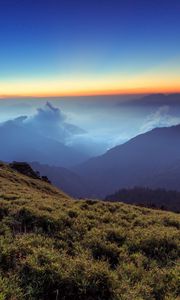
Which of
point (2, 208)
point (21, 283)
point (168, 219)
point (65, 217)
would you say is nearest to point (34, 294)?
point (21, 283)

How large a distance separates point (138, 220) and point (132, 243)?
4886 mm

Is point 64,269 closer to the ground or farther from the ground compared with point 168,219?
farther from the ground

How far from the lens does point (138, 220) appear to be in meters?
18.2

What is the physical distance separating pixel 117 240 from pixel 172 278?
12.7 ft

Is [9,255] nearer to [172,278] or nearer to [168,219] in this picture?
[172,278]

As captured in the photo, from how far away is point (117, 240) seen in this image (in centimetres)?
1400

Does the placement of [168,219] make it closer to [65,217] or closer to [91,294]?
[65,217]

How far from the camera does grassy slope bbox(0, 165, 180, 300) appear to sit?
29.1 ft

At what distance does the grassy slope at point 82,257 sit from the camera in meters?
8.87

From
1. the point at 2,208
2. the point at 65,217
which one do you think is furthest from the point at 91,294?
the point at 2,208

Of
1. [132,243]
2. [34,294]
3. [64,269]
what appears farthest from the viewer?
[132,243]

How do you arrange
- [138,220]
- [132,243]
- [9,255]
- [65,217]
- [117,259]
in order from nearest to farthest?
[9,255]
[117,259]
[132,243]
[65,217]
[138,220]

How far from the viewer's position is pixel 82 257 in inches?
439

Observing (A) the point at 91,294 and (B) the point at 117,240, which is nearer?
(A) the point at 91,294
